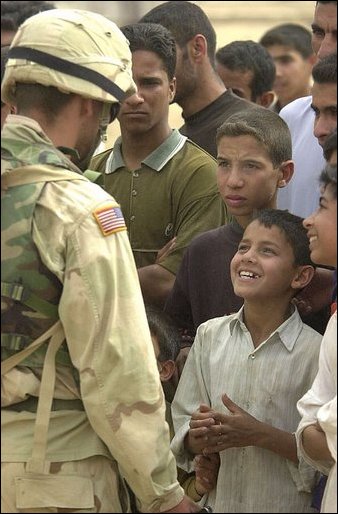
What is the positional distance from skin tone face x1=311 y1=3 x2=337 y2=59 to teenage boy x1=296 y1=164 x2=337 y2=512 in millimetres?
1277

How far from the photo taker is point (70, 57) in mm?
4238

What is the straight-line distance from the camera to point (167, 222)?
19.5 feet

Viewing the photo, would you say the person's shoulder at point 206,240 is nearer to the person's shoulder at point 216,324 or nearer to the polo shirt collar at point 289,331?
the person's shoulder at point 216,324

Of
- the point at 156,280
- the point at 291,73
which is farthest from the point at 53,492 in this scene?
the point at 291,73

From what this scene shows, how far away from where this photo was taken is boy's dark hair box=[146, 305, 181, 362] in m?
5.48

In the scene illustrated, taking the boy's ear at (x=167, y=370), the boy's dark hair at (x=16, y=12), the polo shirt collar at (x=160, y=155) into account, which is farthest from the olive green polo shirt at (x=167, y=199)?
the boy's dark hair at (x=16, y=12)

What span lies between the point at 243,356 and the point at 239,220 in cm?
66

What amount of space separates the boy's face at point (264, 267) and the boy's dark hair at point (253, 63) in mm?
3350

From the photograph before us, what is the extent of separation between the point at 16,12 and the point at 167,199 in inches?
92.7

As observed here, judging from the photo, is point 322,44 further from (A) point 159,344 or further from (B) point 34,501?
(B) point 34,501

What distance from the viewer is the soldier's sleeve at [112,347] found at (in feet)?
13.4

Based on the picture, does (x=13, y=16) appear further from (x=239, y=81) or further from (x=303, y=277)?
(x=303, y=277)

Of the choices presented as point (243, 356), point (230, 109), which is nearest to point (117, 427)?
point (243, 356)

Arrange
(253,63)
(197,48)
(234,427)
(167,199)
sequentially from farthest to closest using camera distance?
(253,63), (197,48), (167,199), (234,427)
